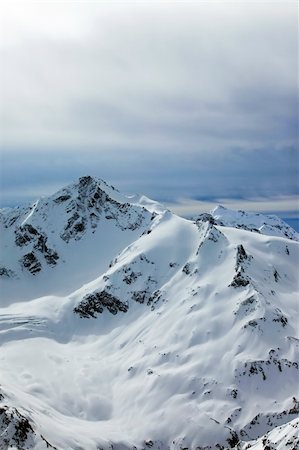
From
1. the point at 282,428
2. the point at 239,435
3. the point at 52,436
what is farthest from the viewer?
the point at 239,435

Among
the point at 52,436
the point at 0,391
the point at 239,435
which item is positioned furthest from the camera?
the point at 239,435

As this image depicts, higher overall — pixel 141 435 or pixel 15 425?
pixel 15 425

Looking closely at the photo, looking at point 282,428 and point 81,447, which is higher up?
point 282,428

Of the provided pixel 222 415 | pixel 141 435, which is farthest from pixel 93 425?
pixel 222 415

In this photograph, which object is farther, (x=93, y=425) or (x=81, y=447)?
(x=93, y=425)

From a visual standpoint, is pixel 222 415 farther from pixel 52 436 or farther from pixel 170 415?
pixel 52 436

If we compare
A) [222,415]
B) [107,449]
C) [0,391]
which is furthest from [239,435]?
[0,391]

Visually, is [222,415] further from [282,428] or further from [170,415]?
[282,428]

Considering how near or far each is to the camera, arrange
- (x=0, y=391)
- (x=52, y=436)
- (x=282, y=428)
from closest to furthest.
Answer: (x=282, y=428), (x=52, y=436), (x=0, y=391)

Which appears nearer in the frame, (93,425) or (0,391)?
(0,391)
